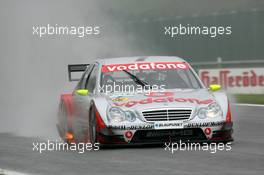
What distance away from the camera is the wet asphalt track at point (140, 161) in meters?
10.2

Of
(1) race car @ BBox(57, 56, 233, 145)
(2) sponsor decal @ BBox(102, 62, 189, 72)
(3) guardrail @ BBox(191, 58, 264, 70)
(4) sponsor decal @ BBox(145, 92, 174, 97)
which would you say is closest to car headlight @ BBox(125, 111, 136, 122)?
(1) race car @ BBox(57, 56, 233, 145)

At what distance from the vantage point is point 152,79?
1389 cm

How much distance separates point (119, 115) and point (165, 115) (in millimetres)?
578

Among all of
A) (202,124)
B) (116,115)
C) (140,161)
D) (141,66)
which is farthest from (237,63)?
(140,161)

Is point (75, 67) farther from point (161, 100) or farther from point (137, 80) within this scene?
point (161, 100)

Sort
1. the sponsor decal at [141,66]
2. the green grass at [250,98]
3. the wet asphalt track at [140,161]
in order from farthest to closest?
Answer: the green grass at [250,98], the sponsor decal at [141,66], the wet asphalt track at [140,161]

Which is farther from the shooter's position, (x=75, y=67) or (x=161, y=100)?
(x=75, y=67)

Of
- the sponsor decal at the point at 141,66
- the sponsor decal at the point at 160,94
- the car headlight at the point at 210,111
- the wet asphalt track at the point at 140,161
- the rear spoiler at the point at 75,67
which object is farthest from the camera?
the rear spoiler at the point at 75,67

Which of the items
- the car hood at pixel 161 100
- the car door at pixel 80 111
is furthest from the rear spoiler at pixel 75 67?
the car hood at pixel 161 100

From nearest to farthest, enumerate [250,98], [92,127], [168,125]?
[168,125]
[92,127]
[250,98]

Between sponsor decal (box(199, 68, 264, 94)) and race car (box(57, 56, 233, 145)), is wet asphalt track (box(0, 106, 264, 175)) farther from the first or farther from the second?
sponsor decal (box(199, 68, 264, 94))

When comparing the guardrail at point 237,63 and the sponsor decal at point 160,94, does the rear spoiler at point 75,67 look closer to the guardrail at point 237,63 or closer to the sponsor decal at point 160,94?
the sponsor decal at point 160,94

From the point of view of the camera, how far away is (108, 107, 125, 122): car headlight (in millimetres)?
12789

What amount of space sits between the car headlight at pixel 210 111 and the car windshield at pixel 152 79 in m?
1.03
